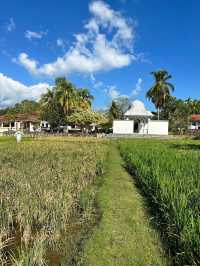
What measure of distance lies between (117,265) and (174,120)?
4679cm

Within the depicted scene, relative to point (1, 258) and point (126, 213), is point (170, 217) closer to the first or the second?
point (126, 213)

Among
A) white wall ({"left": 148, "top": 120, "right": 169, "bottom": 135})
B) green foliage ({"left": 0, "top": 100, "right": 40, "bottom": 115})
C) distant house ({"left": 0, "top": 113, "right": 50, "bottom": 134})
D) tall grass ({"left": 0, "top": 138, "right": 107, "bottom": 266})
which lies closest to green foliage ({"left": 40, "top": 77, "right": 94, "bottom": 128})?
distant house ({"left": 0, "top": 113, "right": 50, "bottom": 134})

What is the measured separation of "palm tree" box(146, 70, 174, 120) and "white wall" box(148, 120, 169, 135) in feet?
27.7

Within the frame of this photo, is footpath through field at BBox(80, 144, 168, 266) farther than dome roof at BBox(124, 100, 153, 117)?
No

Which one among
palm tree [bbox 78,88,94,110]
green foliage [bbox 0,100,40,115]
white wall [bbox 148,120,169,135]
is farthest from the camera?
green foliage [bbox 0,100,40,115]

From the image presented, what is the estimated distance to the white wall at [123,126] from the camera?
41.9m

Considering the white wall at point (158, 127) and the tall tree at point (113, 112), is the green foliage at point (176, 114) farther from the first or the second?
the tall tree at point (113, 112)

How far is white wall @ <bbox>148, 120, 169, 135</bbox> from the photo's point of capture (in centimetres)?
4191

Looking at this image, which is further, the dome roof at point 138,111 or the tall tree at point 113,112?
the tall tree at point 113,112

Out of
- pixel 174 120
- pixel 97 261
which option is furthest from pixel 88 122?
pixel 97 261

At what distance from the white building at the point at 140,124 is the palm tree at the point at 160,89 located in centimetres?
585

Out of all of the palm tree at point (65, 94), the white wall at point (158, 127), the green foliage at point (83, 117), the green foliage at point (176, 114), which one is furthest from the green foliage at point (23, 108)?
the white wall at point (158, 127)

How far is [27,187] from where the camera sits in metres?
7.14

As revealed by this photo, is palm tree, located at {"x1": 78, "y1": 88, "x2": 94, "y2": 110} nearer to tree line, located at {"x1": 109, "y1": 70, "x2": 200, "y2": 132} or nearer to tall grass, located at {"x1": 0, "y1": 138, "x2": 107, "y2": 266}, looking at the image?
tree line, located at {"x1": 109, "y1": 70, "x2": 200, "y2": 132}
